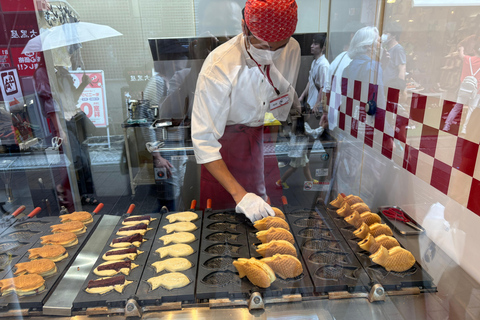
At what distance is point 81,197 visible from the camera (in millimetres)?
2449

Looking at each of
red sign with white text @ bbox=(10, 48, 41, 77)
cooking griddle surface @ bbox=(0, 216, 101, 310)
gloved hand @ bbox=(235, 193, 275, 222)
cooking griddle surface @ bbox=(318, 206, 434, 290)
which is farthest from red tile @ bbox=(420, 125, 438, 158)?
red sign with white text @ bbox=(10, 48, 41, 77)

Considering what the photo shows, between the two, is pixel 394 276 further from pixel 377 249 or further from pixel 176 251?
pixel 176 251

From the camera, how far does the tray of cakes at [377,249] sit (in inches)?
38.1

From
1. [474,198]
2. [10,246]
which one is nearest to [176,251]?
[10,246]

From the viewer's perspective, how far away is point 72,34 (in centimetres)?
221

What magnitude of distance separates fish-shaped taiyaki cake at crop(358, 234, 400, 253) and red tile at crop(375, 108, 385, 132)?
702 mm

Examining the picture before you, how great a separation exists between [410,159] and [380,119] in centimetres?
32

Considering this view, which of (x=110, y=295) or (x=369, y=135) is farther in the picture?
(x=369, y=135)

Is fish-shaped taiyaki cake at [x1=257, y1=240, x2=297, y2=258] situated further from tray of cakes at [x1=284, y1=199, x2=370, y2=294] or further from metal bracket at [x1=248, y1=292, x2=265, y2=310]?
metal bracket at [x1=248, y1=292, x2=265, y2=310]

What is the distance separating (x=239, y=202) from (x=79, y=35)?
1.72m

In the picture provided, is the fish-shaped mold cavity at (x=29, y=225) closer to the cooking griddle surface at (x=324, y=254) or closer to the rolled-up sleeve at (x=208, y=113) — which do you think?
the rolled-up sleeve at (x=208, y=113)

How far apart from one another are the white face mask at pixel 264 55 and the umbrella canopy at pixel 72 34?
4.14 feet

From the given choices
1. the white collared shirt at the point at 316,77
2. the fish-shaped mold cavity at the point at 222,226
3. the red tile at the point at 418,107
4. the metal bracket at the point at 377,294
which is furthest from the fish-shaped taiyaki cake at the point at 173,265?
the white collared shirt at the point at 316,77

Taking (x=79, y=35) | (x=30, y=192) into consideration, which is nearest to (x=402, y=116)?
(x=30, y=192)
